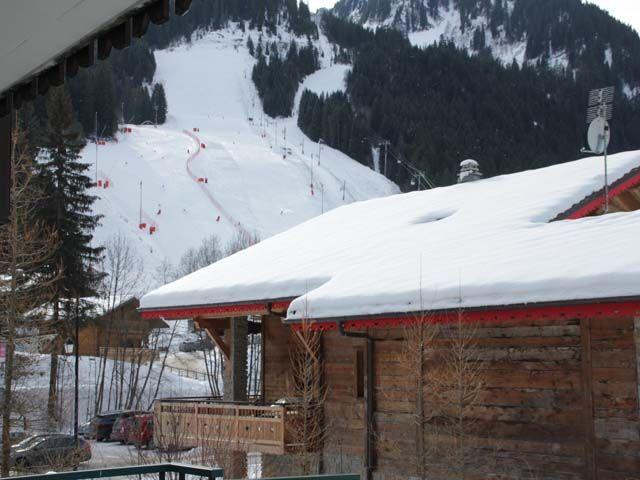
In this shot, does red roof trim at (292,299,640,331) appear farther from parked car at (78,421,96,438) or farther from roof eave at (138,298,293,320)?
parked car at (78,421,96,438)

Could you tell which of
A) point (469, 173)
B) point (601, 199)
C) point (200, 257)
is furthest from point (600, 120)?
point (200, 257)

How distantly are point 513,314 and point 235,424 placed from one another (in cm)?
765

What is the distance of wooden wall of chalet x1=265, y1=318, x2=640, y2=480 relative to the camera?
12180 millimetres

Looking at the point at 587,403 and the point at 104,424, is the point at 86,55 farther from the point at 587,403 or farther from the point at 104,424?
the point at 104,424

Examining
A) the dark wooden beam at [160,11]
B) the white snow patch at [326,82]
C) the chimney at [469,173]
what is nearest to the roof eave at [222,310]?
the chimney at [469,173]

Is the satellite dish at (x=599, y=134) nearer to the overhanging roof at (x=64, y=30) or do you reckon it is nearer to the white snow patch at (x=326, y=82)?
the overhanging roof at (x=64, y=30)

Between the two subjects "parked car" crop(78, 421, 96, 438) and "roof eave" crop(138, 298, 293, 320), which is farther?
"parked car" crop(78, 421, 96, 438)

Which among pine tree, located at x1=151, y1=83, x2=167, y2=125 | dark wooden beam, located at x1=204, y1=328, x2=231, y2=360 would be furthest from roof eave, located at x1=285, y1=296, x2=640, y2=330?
pine tree, located at x1=151, y1=83, x2=167, y2=125

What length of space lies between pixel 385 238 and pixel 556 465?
24.3ft

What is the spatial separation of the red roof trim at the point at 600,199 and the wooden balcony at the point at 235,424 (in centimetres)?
687

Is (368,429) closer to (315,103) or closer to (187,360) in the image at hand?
(187,360)

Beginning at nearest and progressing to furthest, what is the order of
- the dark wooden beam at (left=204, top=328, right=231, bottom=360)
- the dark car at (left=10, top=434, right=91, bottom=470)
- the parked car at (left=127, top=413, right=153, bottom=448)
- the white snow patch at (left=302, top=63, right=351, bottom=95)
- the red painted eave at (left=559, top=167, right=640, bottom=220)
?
the red painted eave at (left=559, top=167, right=640, bottom=220) < the dark wooden beam at (left=204, top=328, right=231, bottom=360) < the parked car at (left=127, top=413, right=153, bottom=448) < the dark car at (left=10, top=434, right=91, bottom=470) < the white snow patch at (left=302, top=63, right=351, bottom=95)

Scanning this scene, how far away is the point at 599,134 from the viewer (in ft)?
59.0

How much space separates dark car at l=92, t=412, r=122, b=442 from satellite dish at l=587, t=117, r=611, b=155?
22.8 meters
